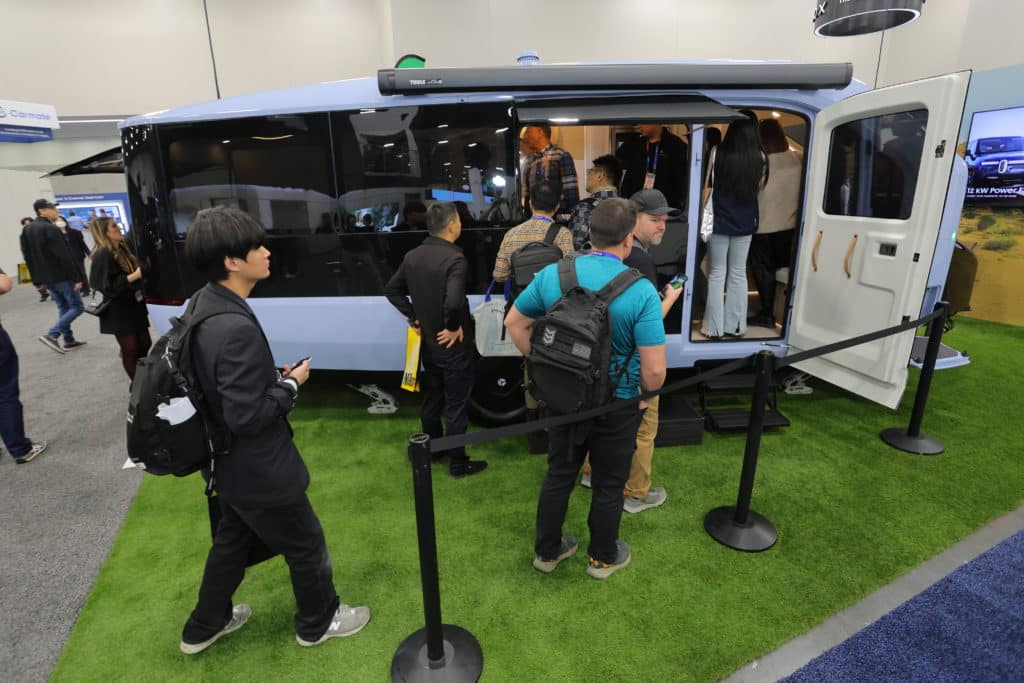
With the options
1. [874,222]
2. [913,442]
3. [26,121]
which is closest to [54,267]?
[26,121]

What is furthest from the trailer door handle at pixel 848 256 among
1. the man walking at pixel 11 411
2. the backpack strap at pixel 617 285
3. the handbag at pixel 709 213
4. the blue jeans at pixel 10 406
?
the blue jeans at pixel 10 406

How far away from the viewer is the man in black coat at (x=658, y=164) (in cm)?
415

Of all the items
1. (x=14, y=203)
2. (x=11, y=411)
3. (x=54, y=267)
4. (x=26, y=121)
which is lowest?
(x=11, y=411)

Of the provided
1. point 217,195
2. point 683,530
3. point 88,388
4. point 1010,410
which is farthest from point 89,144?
point 1010,410

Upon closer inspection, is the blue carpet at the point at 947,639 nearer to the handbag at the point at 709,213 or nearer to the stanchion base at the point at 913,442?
Answer: the stanchion base at the point at 913,442

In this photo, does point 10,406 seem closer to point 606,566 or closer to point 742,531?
point 606,566

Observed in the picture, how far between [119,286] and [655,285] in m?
4.16

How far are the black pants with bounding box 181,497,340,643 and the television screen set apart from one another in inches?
323

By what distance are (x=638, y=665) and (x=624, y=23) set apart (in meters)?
10.1

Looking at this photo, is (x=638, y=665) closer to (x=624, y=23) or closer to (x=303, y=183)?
(x=303, y=183)

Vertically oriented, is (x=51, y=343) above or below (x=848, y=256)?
below

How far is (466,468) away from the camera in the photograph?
3426 millimetres

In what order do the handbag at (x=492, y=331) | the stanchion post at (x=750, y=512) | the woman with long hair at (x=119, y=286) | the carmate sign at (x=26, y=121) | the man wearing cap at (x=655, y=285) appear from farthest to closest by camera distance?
1. the carmate sign at (x=26, y=121)
2. the woman with long hair at (x=119, y=286)
3. the handbag at (x=492, y=331)
4. the man wearing cap at (x=655, y=285)
5. the stanchion post at (x=750, y=512)

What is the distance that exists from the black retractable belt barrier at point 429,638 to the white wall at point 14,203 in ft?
51.4
